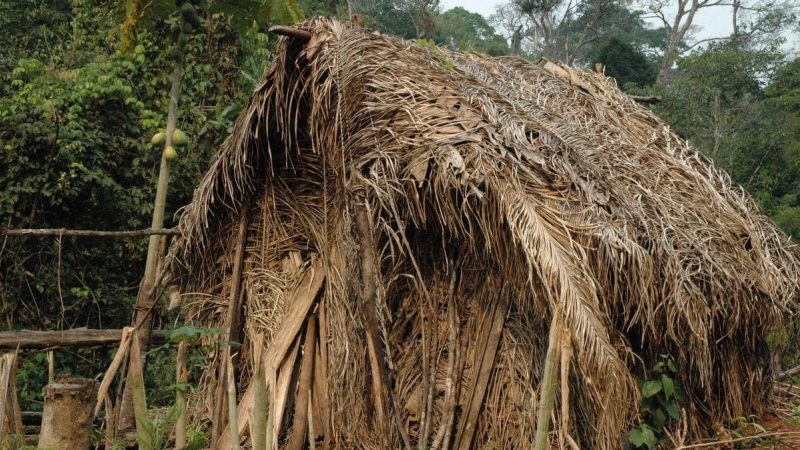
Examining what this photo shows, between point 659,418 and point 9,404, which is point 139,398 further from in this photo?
point 659,418

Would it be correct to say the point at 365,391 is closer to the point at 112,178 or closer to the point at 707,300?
the point at 707,300

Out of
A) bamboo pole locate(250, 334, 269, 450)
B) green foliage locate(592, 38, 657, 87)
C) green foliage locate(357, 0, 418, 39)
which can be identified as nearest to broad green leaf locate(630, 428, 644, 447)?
bamboo pole locate(250, 334, 269, 450)

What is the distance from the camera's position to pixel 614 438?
427 centimetres

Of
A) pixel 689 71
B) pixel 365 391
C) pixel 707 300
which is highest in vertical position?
pixel 689 71

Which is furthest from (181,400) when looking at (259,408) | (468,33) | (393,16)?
(468,33)

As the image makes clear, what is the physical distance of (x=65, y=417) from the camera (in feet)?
13.0

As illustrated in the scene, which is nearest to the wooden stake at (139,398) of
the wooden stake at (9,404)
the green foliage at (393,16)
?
the wooden stake at (9,404)

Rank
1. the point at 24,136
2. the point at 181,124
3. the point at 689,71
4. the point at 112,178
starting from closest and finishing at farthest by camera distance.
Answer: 1. the point at 24,136
2. the point at 112,178
3. the point at 181,124
4. the point at 689,71

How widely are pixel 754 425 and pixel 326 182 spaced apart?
3.64 meters

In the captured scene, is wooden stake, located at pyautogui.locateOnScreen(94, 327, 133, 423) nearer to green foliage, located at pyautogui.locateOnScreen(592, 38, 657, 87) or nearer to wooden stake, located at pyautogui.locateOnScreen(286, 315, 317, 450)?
wooden stake, located at pyautogui.locateOnScreen(286, 315, 317, 450)

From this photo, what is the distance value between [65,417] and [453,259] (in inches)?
104

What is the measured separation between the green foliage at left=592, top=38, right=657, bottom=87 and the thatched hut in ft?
66.1

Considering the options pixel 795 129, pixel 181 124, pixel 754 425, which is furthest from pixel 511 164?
pixel 795 129

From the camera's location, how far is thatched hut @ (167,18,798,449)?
179 inches
